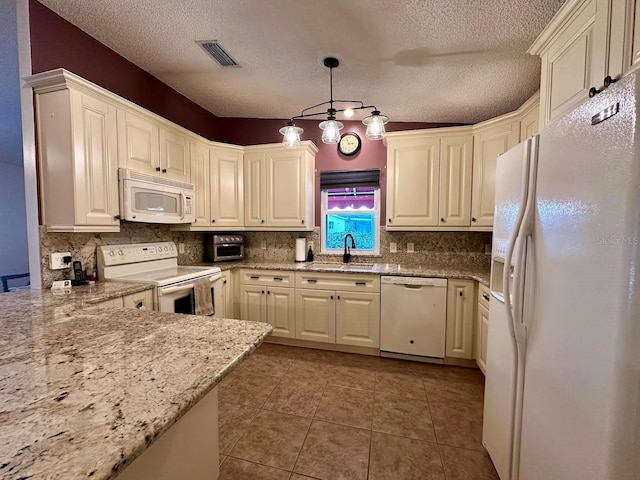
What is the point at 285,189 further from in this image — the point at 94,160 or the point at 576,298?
the point at 576,298

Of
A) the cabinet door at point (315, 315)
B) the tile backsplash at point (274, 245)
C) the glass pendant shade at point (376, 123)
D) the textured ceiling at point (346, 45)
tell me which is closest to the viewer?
the textured ceiling at point (346, 45)

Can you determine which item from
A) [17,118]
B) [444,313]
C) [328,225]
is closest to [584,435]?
[444,313]

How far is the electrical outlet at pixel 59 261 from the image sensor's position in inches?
76.6

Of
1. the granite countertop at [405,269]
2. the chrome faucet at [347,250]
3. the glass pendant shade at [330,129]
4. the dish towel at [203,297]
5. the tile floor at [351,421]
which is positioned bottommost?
the tile floor at [351,421]

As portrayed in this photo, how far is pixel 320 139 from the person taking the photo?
3.48 metres

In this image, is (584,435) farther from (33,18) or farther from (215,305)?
(33,18)

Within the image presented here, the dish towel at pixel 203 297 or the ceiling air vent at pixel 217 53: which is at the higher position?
the ceiling air vent at pixel 217 53

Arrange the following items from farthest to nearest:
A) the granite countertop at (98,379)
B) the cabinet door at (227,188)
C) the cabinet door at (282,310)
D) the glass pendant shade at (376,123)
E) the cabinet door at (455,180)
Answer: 1. the cabinet door at (227,188)
2. the cabinet door at (282,310)
3. the cabinet door at (455,180)
4. the glass pendant shade at (376,123)
5. the granite countertop at (98,379)

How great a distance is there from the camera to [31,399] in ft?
2.13

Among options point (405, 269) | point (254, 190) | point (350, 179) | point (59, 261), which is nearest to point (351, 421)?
point (405, 269)

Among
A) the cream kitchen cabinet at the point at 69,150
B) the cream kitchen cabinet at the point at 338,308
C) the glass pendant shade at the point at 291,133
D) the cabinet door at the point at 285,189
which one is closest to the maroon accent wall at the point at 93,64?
the cream kitchen cabinet at the point at 69,150

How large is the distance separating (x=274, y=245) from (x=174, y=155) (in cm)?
158

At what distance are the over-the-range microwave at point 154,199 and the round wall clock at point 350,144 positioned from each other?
6.00 feet

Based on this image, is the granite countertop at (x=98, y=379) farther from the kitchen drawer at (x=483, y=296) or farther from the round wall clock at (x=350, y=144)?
the round wall clock at (x=350, y=144)
